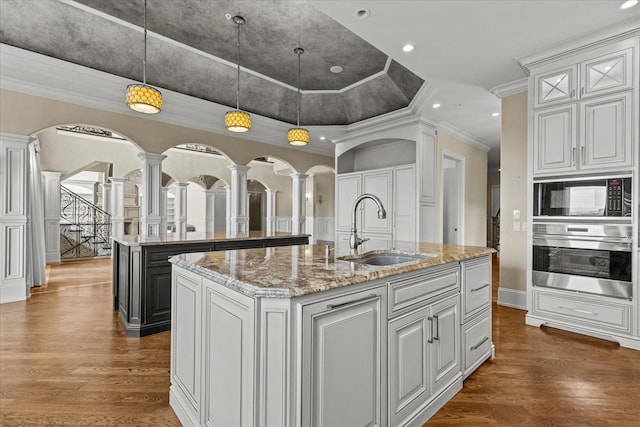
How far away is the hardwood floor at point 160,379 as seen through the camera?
1845mm

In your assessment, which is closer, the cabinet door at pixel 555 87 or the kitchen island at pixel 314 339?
the kitchen island at pixel 314 339

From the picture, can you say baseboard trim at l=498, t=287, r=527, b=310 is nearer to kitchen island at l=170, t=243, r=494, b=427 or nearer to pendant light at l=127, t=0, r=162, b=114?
kitchen island at l=170, t=243, r=494, b=427

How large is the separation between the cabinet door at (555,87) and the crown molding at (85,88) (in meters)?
4.37

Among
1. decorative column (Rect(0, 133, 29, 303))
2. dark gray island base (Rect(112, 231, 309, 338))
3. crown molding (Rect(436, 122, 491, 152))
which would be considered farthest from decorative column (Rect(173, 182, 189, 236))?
crown molding (Rect(436, 122, 491, 152))

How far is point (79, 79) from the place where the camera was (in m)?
4.23

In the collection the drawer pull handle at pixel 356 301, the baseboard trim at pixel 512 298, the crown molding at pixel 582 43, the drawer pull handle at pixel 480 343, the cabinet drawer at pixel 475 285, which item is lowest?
the baseboard trim at pixel 512 298

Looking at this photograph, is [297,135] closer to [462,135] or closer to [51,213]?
[462,135]

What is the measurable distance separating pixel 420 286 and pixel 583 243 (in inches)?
90.8

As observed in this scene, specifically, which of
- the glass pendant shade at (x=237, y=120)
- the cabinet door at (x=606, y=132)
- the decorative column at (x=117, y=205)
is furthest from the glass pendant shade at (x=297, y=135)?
the decorative column at (x=117, y=205)

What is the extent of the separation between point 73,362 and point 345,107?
540 centimetres

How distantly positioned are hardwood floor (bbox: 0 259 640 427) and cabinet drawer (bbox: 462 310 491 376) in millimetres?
96

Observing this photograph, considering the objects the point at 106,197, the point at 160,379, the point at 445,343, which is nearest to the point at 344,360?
the point at 445,343

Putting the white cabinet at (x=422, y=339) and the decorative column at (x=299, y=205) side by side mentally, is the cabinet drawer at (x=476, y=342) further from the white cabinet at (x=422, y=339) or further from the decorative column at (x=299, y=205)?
the decorative column at (x=299, y=205)

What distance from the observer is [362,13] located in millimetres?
2730
